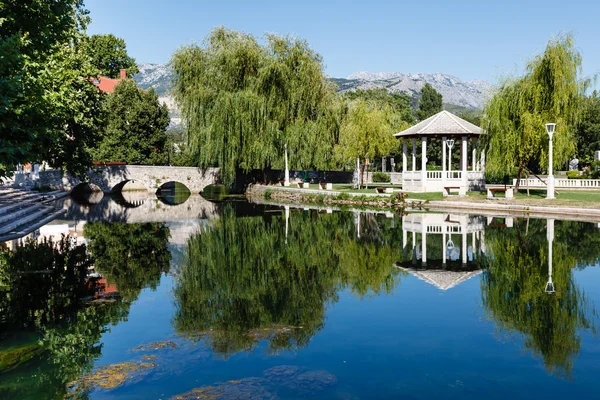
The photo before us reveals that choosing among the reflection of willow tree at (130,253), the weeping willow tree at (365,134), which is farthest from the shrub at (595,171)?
the reflection of willow tree at (130,253)

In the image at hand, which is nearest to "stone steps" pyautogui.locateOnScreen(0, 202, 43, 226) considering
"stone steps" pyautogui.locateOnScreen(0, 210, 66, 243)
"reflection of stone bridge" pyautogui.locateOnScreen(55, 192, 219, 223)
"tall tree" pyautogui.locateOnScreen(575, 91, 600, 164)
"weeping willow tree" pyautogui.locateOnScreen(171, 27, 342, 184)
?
"stone steps" pyautogui.locateOnScreen(0, 210, 66, 243)

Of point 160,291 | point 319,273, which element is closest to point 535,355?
point 319,273

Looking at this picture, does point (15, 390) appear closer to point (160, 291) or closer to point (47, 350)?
point (47, 350)

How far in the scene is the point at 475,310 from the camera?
9500 millimetres

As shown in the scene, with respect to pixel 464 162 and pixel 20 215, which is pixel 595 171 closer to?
pixel 464 162

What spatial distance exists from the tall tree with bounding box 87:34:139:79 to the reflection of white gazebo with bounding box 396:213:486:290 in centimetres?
4453

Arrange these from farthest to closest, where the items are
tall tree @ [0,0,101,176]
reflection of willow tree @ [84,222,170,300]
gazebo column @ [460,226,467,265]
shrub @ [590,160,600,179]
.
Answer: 1. shrub @ [590,160,600,179]
2. gazebo column @ [460,226,467,265]
3. reflection of willow tree @ [84,222,170,300]
4. tall tree @ [0,0,101,176]

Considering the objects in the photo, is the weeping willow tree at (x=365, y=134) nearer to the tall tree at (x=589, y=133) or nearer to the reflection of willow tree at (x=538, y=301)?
the reflection of willow tree at (x=538, y=301)

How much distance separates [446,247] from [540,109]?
14644 mm

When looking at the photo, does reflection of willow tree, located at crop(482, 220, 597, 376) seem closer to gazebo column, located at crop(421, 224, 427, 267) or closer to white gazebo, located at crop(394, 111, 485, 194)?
gazebo column, located at crop(421, 224, 427, 267)

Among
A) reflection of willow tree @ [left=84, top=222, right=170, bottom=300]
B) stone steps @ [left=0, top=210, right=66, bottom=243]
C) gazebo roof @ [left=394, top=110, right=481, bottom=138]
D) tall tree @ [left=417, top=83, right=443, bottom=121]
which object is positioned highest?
tall tree @ [left=417, top=83, right=443, bottom=121]

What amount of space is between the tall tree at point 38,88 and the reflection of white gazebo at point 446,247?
9198 millimetres

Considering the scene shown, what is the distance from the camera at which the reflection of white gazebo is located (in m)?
12.3

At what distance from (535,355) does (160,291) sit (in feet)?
22.9
